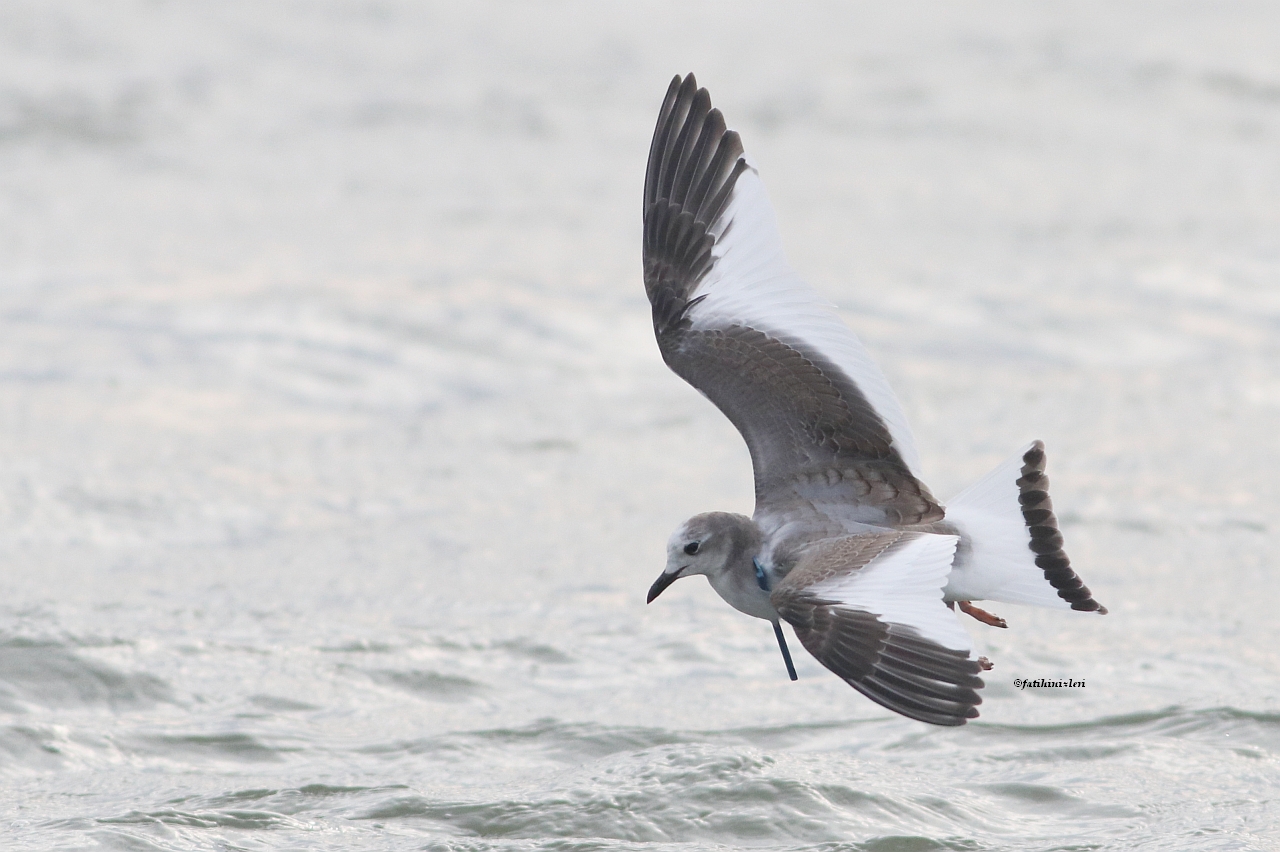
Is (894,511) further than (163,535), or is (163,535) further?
(163,535)

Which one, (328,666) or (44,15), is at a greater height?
(44,15)

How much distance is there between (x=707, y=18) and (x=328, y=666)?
40.6 feet

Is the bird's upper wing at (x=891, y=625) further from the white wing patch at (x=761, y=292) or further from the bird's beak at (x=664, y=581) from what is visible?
the white wing patch at (x=761, y=292)

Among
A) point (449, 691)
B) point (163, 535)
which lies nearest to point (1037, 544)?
point (449, 691)

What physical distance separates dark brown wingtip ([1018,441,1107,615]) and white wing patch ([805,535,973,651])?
391mm

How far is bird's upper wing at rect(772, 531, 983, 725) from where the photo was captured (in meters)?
4.54

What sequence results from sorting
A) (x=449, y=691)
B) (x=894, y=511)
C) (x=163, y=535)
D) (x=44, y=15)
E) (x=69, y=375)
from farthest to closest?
1. (x=44, y=15)
2. (x=69, y=375)
3. (x=163, y=535)
4. (x=449, y=691)
5. (x=894, y=511)

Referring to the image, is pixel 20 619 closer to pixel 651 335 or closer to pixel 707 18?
pixel 651 335

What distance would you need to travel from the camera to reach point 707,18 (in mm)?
18891

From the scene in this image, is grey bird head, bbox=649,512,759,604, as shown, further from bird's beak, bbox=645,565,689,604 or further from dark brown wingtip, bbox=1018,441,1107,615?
dark brown wingtip, bbox=1018,441,1107,615

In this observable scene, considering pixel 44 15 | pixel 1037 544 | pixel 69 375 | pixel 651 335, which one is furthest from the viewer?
pixel 44 15

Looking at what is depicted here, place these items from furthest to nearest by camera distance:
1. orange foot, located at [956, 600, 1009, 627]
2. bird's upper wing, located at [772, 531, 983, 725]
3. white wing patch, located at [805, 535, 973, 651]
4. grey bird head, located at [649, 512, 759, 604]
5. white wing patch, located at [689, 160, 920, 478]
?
white wing patch, located at [689, 160, 920, 478] → orange foot, located at [956, 600, 1009, 627] → grey bird head, located at [649, 512, 759, 604] → white wing patch, located at [805, 535, 973, 651] → bird's upper wing, located at [772, 531, 983, 725]

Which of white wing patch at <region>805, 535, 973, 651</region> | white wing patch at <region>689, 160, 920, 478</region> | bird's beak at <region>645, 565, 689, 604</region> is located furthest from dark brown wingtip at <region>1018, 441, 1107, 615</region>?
bird's beak at <region>645, 565, 689, 604</region>

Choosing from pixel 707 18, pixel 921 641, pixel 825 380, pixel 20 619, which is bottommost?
pixel 20 619
